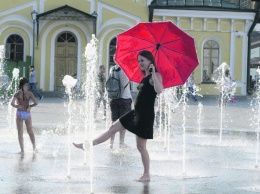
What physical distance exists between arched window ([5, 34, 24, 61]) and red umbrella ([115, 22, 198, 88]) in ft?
87.1

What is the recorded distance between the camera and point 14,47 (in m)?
34.8

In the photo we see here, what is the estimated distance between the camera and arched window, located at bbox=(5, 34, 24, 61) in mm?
34750

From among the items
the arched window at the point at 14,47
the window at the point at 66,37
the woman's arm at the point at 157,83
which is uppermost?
the window at the point at 66,37

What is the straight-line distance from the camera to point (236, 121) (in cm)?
1991

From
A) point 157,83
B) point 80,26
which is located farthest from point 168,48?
point 80,26

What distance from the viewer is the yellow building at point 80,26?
34469mm

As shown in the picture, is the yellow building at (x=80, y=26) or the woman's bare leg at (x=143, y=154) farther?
the yellow building at (x=80, y=26)

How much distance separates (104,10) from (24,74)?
518 cm

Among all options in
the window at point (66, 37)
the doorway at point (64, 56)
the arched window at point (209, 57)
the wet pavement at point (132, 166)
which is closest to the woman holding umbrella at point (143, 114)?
the wet pavement at point (132, 166)

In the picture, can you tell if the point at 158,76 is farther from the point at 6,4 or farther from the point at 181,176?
the point at 6,4

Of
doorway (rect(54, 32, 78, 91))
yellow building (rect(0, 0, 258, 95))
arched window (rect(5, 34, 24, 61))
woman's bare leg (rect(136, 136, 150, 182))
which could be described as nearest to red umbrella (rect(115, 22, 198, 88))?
woman's bare leg (rect(136, 136, 150, 182))

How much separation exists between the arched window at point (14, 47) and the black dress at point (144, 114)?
2741cm

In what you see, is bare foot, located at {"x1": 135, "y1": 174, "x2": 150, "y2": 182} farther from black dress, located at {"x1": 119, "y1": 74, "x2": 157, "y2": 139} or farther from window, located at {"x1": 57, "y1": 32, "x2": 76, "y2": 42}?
window, located at {"x1": 57, "y1": 32, "x2": 76, "y2": 42}

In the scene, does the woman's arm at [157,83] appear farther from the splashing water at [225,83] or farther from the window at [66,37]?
the window at [66,37]
